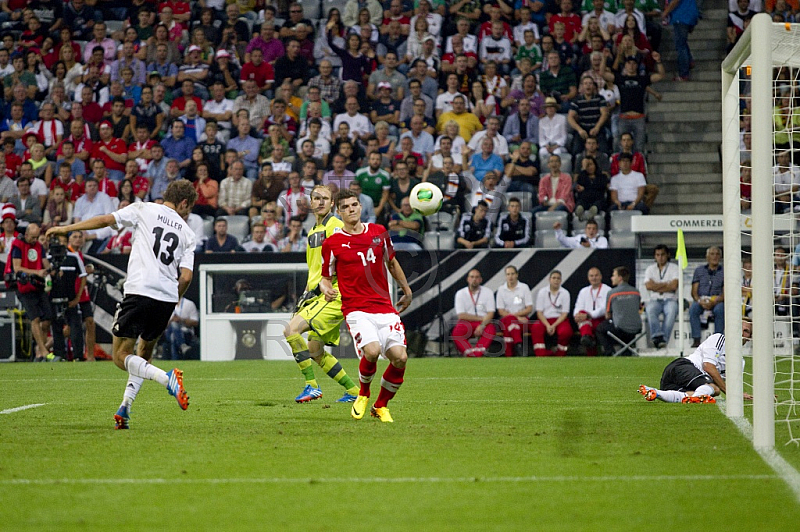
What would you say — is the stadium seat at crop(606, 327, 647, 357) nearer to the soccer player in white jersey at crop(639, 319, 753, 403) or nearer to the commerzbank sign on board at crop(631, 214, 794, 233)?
the commerzbank sign on board at crop(631, 214, 794, 233)

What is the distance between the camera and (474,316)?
17344 mm

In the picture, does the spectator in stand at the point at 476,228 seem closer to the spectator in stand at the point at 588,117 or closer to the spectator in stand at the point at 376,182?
the spectator in stand at the point at 376,182

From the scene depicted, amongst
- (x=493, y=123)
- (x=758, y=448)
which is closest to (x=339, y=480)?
(x=758, y=448)

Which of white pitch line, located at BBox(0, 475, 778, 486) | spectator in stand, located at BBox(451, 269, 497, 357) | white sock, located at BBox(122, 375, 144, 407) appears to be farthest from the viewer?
spectator in stand, located at BBox(451, 269, 497, 357)

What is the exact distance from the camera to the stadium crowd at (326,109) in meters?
19.1

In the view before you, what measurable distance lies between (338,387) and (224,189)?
9018mm

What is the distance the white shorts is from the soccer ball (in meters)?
3.46

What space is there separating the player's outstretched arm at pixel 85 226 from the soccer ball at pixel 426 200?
4.52 m

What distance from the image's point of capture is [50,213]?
20.1 meters

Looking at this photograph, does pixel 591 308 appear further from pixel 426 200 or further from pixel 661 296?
pixel 426 200

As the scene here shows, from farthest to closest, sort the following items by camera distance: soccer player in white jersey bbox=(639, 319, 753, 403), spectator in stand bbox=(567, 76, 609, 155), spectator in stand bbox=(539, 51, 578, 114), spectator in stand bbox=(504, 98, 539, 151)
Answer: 1. spectator in stand bbox=(539, 51, 578, 114)
2. spectator in stand bbox=(504, 98, 539, 151)
3. spectator in stand bbox=(567, 76, 609, 155)
4. soccer player in white jersey bbox=(639, 319, 753, 403)

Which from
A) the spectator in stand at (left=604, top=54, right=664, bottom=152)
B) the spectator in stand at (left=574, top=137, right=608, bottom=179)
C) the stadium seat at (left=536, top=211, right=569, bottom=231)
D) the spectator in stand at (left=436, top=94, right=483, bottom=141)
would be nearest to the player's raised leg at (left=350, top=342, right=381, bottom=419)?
the stadium seat at (left=536, top=211, right=569, bottom=231)

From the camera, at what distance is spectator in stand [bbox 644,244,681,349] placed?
1702 centimetres

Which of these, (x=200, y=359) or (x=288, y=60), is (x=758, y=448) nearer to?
(x=200, y=359)
